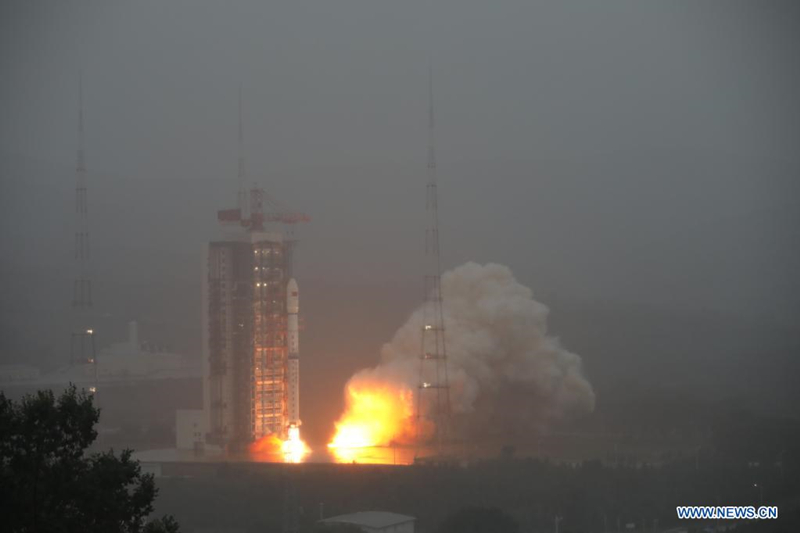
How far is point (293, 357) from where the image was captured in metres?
42.7

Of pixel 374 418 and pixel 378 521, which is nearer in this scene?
pixel 378 521

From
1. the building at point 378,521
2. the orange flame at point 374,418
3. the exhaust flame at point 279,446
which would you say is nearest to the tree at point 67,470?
the building at point 378,521

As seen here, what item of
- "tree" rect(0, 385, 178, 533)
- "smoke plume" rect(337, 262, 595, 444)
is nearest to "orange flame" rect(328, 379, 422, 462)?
"smoke plume" rect(337, 262, 595, 444)

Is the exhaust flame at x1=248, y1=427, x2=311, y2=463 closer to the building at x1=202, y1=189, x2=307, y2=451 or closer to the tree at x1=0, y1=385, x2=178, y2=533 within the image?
the building at x1=202, y1=189, x2=307, y2=451

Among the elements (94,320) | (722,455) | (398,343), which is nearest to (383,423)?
(398,343)

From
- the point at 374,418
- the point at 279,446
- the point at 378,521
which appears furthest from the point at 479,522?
the point at 374,418

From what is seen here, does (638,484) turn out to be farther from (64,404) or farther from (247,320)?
(64,404)

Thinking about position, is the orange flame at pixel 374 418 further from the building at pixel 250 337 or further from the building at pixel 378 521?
the building at pixel 378 521

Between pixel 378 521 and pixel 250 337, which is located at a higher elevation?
pixel 250 337

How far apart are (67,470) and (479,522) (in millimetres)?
17874

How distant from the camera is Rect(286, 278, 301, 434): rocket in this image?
42438 millimetres

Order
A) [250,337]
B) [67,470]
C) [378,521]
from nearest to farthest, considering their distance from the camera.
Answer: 1. [67,470]
2. [378,521]
3. [250,337]

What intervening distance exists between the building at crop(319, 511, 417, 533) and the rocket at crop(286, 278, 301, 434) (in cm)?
722

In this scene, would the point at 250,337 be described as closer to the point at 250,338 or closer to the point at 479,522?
the point at 250,338
